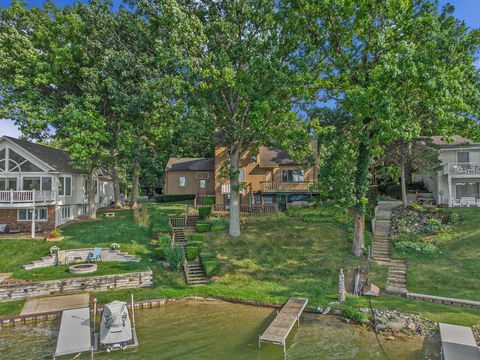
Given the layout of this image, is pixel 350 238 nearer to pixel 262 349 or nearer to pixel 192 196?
pixel 262 349

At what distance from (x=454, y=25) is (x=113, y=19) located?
2673 cm

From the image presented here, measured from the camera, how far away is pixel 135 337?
13.3 meters

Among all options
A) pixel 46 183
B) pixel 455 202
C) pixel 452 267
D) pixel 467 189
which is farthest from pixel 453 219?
pixel 46 183

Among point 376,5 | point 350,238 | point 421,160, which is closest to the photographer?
point 376,5

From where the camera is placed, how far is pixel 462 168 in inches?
1251

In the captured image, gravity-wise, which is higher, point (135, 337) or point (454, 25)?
point (454, 25)

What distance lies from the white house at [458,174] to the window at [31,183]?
124 ft

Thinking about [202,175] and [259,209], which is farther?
[202,175]

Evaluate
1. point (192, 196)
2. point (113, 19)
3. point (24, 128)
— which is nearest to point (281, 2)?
point (113, 19)

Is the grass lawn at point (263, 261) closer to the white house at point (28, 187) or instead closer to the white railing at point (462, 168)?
the white house at point (28, 187)

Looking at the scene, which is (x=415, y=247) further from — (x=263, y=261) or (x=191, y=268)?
(x=191, y=268)

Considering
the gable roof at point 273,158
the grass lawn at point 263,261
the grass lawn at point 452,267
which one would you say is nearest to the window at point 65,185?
the grass lawn at point 263,261

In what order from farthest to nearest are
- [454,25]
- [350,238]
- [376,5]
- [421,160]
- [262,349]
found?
[421,160]
[350,238]
[454,25]
[376,5]
[262,349]

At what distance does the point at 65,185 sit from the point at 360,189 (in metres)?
26.3
